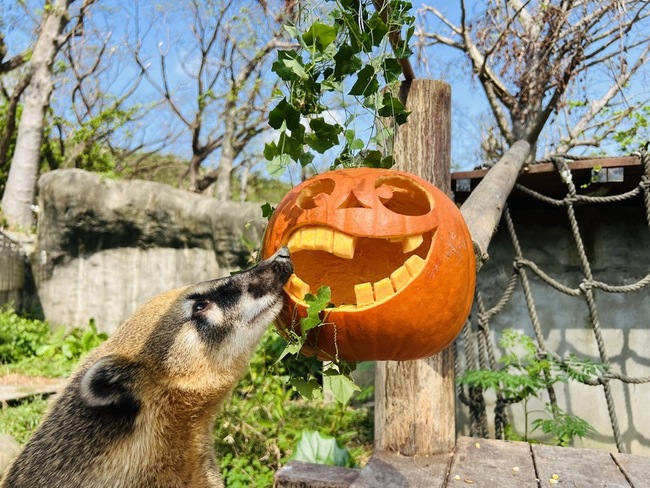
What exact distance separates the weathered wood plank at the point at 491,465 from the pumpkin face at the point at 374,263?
1.04 meters

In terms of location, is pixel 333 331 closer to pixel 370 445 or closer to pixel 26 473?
pixel 26 473

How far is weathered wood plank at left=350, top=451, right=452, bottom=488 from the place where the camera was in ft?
8.01

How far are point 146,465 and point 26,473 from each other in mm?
397

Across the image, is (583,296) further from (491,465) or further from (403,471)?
(403,471)

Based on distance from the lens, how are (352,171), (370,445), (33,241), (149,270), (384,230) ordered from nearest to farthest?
1. (384,230)
2. (352,171)
3. (370,445)
4. (149,270)
5. (33,241)

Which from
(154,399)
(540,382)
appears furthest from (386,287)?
(540,382)

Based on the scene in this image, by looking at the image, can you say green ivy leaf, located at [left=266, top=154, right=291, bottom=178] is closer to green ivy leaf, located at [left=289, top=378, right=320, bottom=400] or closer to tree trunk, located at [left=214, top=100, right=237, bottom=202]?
green ivy leaf, located at [left=289, top=378, right=320, bottom=400]

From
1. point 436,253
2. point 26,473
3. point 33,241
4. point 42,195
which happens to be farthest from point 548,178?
point 33,241

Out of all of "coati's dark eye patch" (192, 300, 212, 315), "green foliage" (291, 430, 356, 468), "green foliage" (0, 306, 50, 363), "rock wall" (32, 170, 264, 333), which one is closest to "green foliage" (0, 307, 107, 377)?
"green foliage" (0, 306, 50, 363)

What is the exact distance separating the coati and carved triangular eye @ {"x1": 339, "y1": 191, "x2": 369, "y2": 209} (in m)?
0.46

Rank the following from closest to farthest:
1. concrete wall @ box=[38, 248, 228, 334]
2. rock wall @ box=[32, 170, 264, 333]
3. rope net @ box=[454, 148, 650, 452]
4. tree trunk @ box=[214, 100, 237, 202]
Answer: rope net @ box=[454, 148, 650, 452], rock wall @ box=[32, 170, 264, 333], concrete wall @ box=[38, 248, 228, 334], tree trunk @ box=[214, 100, 237, 202]

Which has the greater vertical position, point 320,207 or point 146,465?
point 320,207

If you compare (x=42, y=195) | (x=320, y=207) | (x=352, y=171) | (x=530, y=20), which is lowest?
(x=320, y=207)

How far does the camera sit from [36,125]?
1264 cm
